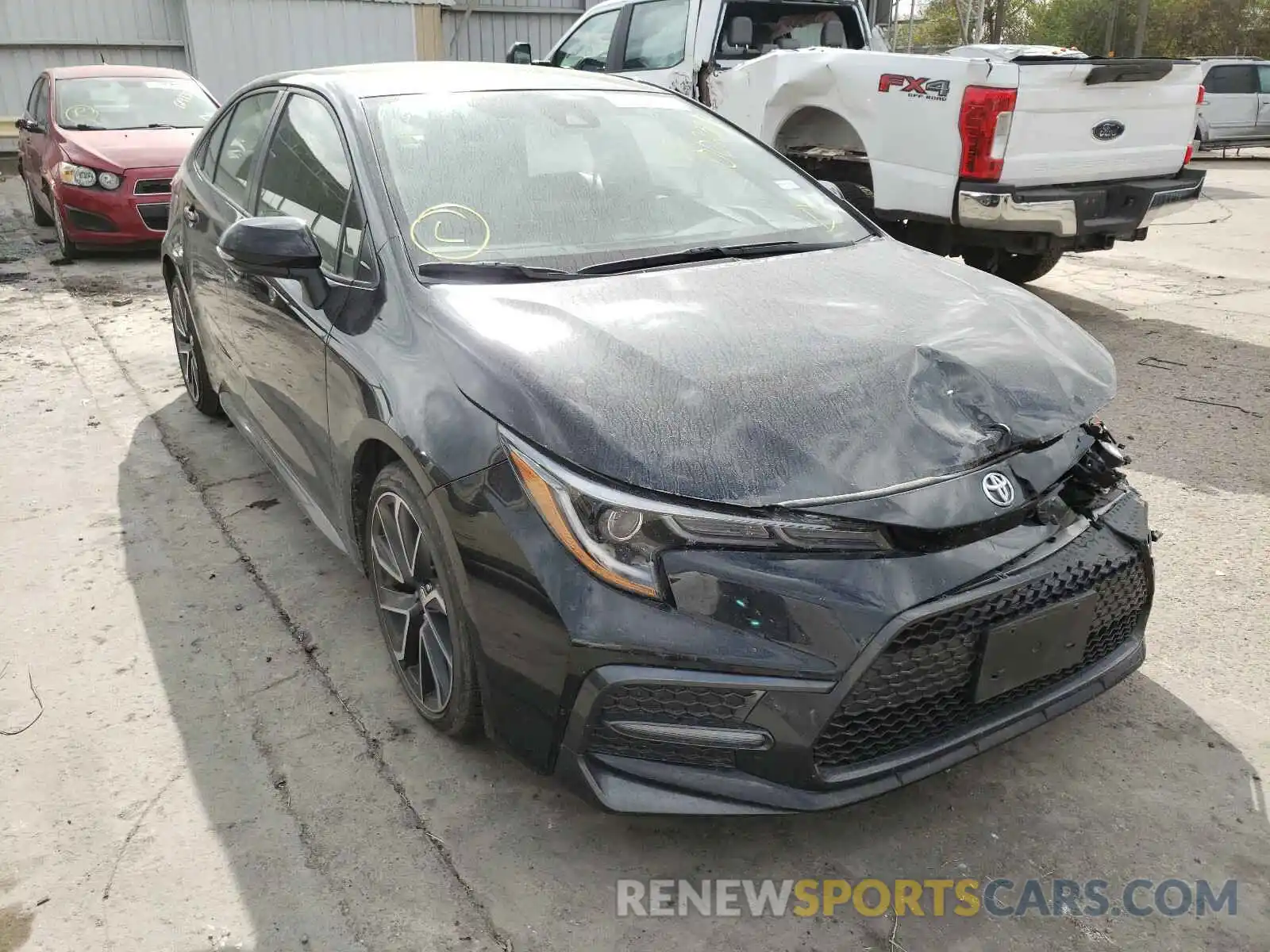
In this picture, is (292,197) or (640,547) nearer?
(640,547)

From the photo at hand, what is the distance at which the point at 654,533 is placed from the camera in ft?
6.42

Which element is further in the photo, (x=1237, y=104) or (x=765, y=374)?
(x=1237, y=104)

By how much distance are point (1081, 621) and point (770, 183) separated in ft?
6.05

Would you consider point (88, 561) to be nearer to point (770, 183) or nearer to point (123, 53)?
point (770, 183)

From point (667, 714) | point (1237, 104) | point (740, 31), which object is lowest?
A: point (667, 714)

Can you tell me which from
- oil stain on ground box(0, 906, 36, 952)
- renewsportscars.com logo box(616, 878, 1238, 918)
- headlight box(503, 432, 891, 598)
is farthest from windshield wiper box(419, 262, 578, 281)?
oil stain on ground box(0, 906, 36, 952)

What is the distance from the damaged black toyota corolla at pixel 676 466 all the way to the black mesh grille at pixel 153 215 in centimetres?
602

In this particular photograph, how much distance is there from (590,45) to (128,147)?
3.98 meters

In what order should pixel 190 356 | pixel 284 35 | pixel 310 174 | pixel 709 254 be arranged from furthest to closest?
1. pixel 284 35
2. pixel 190 356
3. pixel 310 174
4. pixel 709 254

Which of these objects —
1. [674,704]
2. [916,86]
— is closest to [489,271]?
[674,704]

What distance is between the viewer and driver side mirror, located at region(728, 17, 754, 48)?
300 inches

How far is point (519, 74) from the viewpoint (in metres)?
3.47

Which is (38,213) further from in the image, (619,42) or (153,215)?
(619,42)

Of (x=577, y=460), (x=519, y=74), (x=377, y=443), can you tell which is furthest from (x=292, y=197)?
(x=577, y=460)
